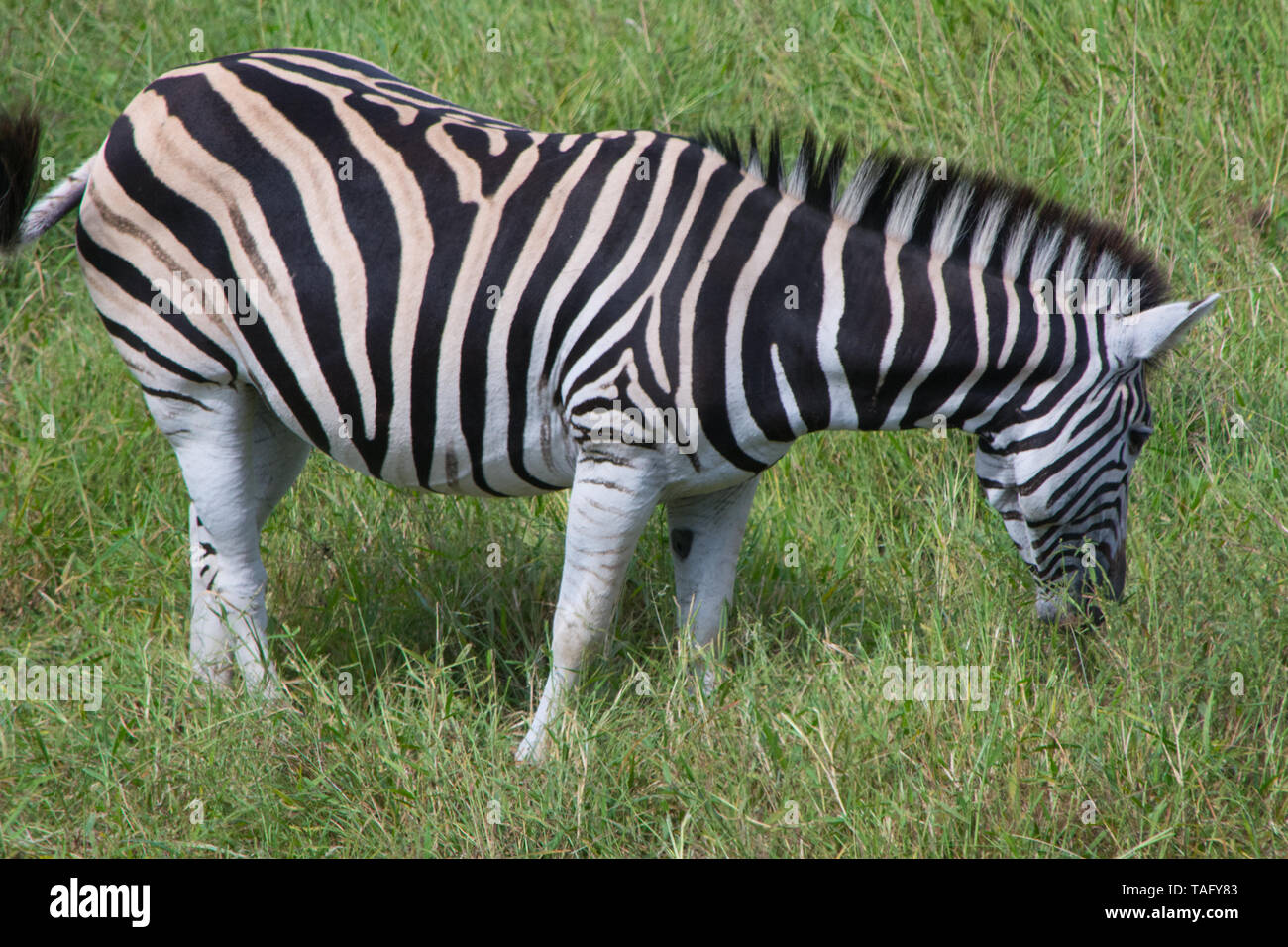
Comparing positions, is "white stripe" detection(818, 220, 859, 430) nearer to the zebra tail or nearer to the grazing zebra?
the grazing zebra

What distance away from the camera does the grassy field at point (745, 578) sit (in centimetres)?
351

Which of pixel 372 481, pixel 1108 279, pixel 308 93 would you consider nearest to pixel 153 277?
pixel 308 93

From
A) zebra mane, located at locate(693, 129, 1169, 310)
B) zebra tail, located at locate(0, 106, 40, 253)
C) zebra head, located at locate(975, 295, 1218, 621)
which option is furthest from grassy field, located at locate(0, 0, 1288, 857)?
zebra tail, located at locate(0, 106, 40, 253)

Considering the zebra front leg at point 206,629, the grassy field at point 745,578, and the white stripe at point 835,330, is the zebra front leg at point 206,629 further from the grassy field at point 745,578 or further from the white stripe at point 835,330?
the white stripe at point 835,330

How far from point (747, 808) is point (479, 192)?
1.84 meters

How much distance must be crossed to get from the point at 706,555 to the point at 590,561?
49 centimetres

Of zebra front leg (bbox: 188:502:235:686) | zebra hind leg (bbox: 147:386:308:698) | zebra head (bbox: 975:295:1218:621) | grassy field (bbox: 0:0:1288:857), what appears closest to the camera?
zebra head (bbox: 975:295:1218:621)

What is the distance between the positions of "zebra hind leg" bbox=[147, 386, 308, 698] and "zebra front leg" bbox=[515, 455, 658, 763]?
885mm

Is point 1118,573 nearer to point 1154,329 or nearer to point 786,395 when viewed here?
point 1154,329

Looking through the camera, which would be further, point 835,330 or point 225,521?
point 225,521

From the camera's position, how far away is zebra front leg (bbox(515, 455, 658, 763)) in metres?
3.54

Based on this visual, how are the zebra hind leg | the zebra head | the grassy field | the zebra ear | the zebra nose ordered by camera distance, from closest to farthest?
the zebra ear → the zebra head → the grassy field → the zebra nose → the zebra hind leg

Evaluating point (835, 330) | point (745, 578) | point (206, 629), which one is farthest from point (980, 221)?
point (206, 629)

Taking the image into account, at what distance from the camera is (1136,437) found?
11.8ft
